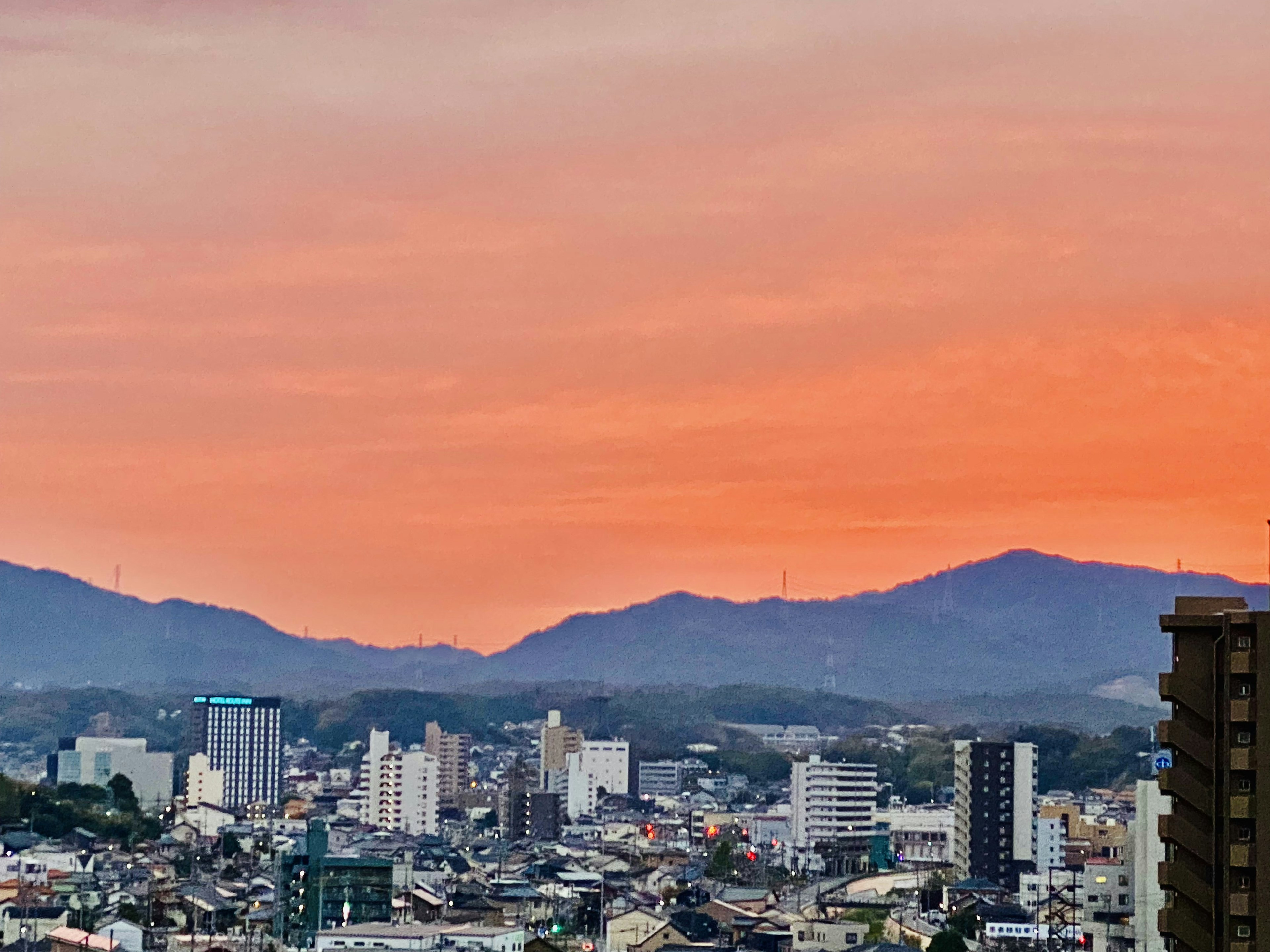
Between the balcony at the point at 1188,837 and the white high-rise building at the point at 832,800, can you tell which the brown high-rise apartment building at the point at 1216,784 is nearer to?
the balcony at the point at 1188,837

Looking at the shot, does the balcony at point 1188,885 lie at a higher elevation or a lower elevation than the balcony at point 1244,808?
lower

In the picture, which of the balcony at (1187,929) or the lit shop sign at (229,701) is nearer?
the balcony at (1187,929)

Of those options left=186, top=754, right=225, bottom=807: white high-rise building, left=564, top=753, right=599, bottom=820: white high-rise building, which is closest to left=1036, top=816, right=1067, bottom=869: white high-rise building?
left=186, top=754, right=225, bottom=807: white high-rise building

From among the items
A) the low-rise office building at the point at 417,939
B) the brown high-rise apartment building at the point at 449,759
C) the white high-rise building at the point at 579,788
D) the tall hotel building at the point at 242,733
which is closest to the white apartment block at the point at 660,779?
the white high-rise building at the point at 579,788

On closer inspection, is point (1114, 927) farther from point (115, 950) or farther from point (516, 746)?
point (516, 746)

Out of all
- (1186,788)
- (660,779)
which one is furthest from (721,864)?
(1186,788)

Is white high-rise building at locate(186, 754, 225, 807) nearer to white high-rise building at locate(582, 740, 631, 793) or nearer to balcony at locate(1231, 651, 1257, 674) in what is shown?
white high-rise building at locate(582, 740, 631, 793)
